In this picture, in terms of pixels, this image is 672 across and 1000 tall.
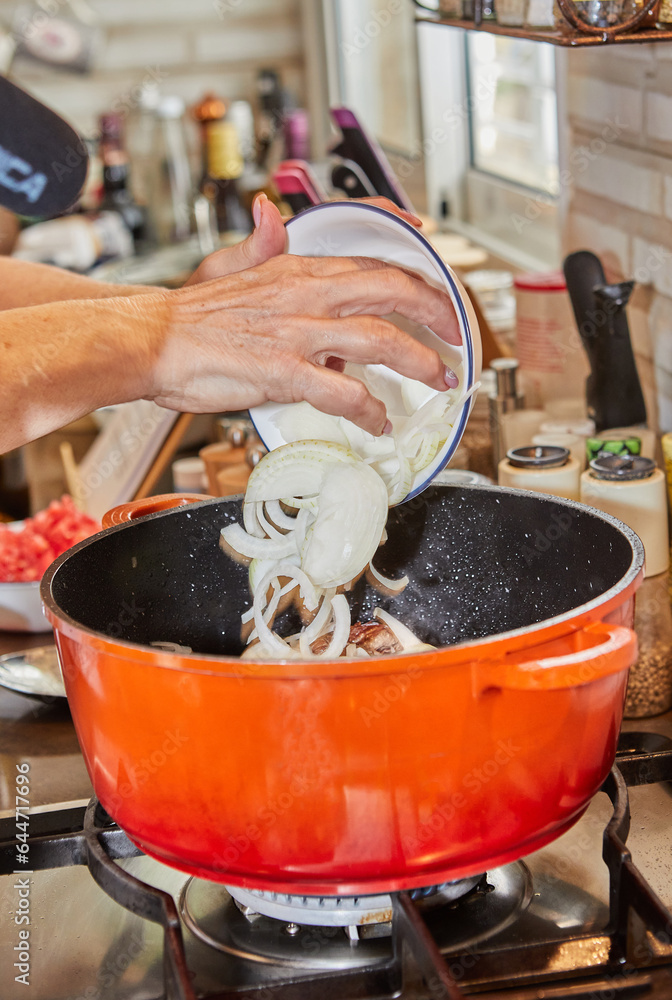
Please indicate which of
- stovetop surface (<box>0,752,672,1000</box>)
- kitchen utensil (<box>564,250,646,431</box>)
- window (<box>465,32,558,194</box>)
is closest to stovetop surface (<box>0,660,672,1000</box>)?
stovetop surface (<box>0,752,672,1000</box>)

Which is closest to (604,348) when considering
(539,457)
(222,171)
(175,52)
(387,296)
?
(539,457)

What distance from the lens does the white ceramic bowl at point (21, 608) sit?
121cm

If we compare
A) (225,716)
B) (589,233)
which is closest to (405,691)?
(225,716)

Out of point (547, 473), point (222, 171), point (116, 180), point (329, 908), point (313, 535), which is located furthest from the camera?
point (116, 180)

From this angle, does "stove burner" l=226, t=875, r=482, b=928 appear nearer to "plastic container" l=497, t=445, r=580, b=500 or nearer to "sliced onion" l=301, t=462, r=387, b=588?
"sliced onion" l=301, t=462, r=387, b=588

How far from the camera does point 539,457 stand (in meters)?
1.02

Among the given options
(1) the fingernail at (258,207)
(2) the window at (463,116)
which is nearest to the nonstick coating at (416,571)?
(1) the fingernail at (258,207)

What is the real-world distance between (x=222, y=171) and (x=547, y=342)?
72.7 inches

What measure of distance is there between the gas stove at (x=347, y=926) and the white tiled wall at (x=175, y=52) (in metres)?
3.09

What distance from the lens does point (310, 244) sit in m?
0.86

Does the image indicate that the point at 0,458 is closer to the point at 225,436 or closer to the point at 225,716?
the point at 225,436

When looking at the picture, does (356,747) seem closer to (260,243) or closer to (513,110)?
(260,243)

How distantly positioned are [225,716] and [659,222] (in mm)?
871

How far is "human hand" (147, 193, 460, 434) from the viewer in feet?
2.35
